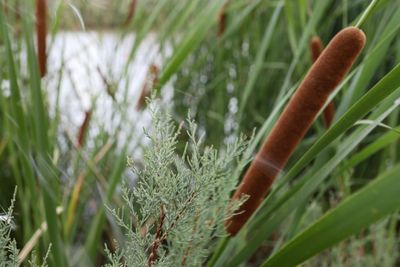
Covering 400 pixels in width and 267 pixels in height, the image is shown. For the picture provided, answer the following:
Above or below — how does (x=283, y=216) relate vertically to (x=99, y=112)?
below

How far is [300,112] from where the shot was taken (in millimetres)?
504

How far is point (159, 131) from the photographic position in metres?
0.46

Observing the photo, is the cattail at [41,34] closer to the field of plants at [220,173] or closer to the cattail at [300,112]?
the field of plants at [220,173]

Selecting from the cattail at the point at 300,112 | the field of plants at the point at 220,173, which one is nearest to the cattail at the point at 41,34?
the field of plants at the point at 220,173

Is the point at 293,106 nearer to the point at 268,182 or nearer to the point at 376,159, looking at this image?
the point at 268,182

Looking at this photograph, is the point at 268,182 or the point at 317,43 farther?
the point at 317,43

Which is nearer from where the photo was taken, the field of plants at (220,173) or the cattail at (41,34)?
the field of plants at (220,173)


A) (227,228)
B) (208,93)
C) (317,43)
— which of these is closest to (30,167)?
(227,228)

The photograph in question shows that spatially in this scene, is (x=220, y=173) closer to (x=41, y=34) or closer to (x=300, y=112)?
(x=300, y=112)

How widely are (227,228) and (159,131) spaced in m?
0.18

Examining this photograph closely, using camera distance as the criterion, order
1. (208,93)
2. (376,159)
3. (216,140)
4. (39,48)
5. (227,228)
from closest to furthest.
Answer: (227,228), (39,48), (376,159), (216,140), (208,93)

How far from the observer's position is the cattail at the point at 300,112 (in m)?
0.47

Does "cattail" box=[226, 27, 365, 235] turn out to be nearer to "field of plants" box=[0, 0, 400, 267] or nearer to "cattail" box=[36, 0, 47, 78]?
"field of plants" box=[0, 0, 400, 267]

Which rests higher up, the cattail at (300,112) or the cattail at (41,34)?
the cattail at (41,34)
